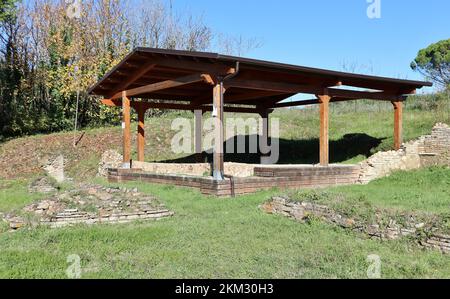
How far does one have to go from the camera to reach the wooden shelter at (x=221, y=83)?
10703 millimetres

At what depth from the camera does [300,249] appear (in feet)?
19.6

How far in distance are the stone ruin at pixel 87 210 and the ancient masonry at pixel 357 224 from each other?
2.16 meters

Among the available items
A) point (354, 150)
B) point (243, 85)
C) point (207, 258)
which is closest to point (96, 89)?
point (243, 85)

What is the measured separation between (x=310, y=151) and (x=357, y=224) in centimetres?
1243

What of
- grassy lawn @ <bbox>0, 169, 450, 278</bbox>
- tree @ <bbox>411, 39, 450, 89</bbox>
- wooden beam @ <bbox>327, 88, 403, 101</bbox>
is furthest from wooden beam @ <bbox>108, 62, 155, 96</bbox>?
tree @ <bbox>411, 39, 450, 89</bbox>

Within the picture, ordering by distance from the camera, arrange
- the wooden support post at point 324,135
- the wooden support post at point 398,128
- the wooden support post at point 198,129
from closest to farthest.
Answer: the wooden support post at point 324,135 < the wooden support post at point 398,128 < the wooden support post at point 198,129

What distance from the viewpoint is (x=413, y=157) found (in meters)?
14.5

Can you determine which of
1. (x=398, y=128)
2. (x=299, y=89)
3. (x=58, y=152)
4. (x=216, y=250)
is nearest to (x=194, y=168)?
(x=299, y=89)

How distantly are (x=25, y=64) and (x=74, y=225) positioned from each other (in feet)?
81.1

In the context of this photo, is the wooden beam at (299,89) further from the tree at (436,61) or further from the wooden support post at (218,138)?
the tree at (436,61)

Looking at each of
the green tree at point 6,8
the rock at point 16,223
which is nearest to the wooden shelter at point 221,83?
the rock at point 16,223

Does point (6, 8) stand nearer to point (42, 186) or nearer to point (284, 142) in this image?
point (42, 186)

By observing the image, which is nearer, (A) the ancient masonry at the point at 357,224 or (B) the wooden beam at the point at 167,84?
(A) the ancient masonry at the point at 357,224

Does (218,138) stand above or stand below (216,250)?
above
